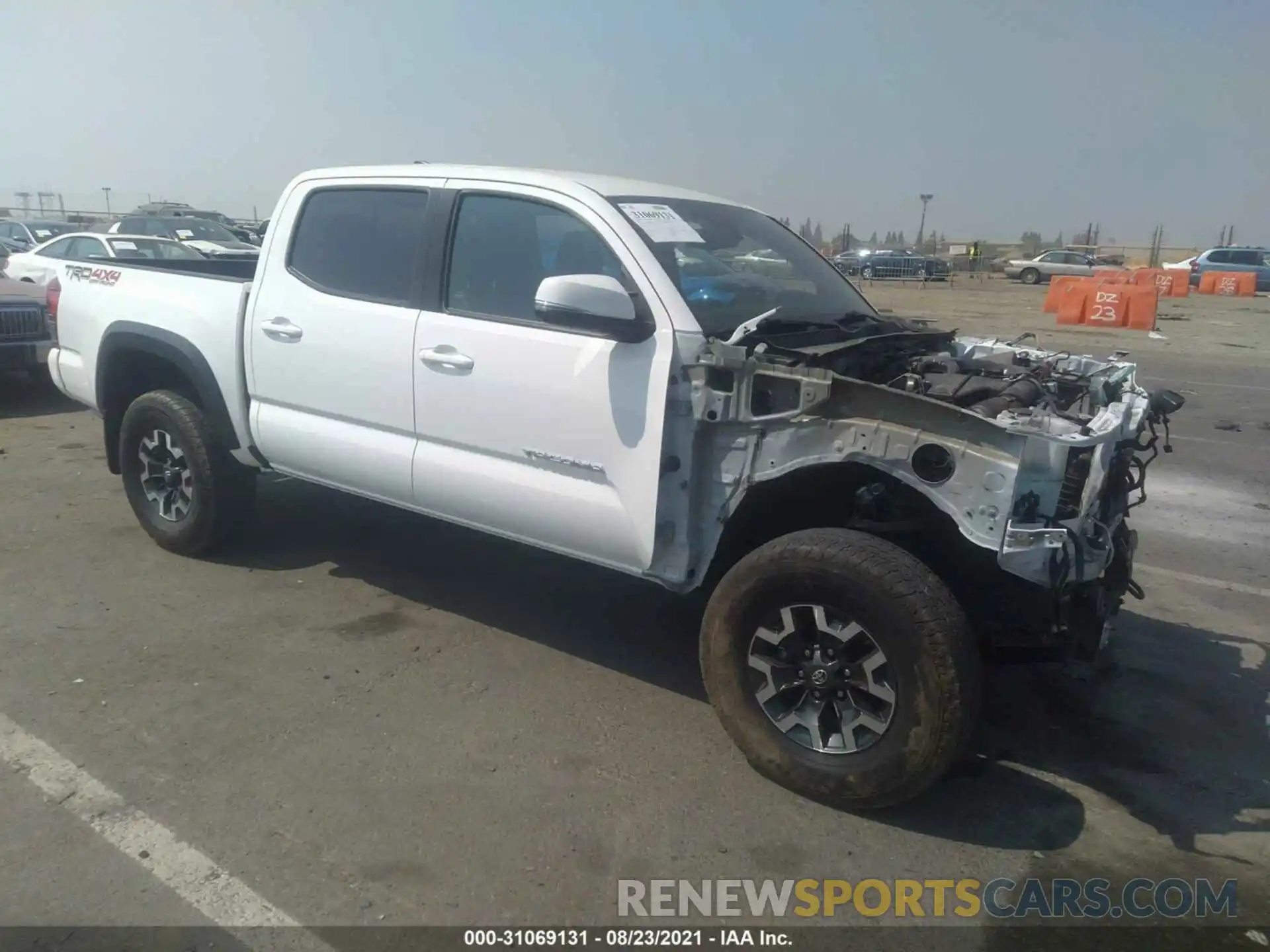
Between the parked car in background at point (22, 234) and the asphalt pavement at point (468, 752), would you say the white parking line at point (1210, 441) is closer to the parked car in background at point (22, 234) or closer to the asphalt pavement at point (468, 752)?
the asphalt pavement at point (468, 752)

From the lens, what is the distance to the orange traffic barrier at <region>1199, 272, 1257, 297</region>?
1278 inches

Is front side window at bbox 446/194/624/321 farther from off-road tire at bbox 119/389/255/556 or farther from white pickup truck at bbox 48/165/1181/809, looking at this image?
off-road tire at bbox 119/389/255/556

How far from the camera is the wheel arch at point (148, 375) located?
498 cm

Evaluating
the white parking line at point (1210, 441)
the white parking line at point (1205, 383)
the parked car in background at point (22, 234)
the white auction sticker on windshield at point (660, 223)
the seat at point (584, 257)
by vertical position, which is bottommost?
the white parking line at point (1210, 441)

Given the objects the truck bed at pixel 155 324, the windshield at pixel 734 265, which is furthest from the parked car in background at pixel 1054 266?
the truck bed at pixel 155 324

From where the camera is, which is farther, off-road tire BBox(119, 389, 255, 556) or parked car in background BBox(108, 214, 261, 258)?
parked car in background BBox(108, 214, 261, 258)

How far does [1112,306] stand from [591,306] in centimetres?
1912

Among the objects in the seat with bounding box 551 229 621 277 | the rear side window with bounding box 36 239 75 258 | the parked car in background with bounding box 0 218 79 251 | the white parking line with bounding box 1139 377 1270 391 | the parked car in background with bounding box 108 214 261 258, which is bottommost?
the white parking line with bounding box 1139 377 1270 391

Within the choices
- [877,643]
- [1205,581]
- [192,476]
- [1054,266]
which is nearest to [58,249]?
[192,476]

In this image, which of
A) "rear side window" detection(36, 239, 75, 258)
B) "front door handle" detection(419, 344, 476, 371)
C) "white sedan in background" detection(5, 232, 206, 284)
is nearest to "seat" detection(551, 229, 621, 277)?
"front door handle" detection(419, 344, 476, 371)

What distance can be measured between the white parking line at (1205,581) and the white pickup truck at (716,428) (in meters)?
1.90

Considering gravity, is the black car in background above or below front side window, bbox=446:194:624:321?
below

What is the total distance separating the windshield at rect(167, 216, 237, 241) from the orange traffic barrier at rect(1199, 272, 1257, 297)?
30.3 m

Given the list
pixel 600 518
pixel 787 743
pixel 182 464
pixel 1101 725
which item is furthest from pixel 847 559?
pixel 182 464
